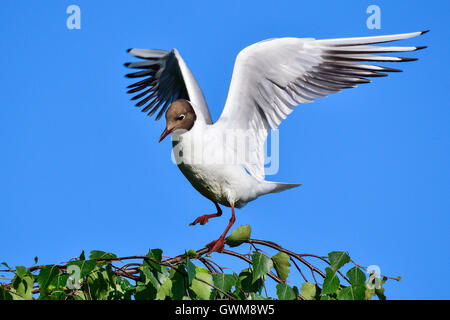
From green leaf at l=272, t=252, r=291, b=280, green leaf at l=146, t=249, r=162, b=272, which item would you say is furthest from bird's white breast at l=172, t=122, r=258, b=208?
green leaf at l=146, t=249, r=162, b=272

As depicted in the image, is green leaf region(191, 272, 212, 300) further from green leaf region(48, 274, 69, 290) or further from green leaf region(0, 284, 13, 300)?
green leaf region(0, 284, 13, 300)

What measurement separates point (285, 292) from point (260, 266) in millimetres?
202

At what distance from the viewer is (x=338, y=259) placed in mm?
3074

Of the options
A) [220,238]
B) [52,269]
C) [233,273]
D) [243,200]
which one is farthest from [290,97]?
[52,269]

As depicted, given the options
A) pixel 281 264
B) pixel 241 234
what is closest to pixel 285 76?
pixel 241 234

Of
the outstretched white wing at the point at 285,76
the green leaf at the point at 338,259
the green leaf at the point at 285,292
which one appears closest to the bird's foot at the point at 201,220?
the outstretched white wing at the point at 285,76

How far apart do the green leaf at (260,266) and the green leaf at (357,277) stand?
46 centimetres

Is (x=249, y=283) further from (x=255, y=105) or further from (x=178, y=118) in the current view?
(x=255, y=105)

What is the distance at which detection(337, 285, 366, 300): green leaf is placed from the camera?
10.0 feet

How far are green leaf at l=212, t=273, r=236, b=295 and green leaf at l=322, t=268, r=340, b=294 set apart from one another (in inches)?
20.6

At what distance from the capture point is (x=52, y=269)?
9.37 feet

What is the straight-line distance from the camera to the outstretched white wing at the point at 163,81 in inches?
232

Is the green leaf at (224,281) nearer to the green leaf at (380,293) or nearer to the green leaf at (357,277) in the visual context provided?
the green leaf at (357,277)

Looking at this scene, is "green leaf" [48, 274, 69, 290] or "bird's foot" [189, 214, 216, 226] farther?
"bird's foot" [189, 214, 216, 226]
